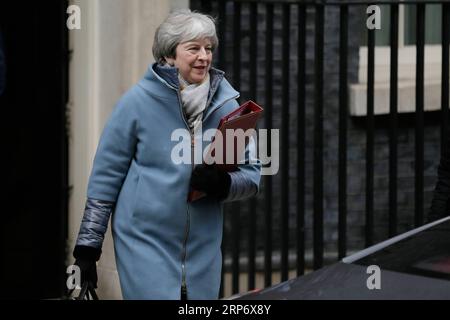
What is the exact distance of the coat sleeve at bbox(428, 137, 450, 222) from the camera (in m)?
6.00

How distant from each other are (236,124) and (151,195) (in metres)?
0.42

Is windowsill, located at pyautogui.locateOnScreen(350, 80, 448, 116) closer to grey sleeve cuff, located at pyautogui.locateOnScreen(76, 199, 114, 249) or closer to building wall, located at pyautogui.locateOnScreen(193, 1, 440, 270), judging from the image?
building wall, located at pyautogui.locateOnScreen(193, 1, 440, 270)

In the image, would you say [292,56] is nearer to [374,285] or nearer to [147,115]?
[147,115]

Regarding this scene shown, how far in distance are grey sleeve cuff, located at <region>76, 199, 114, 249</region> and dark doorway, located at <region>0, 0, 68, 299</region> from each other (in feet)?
8.89

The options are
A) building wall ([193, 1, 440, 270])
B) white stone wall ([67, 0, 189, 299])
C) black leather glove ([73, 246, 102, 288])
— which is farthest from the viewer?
building wall ([193, 1, 440, 270])

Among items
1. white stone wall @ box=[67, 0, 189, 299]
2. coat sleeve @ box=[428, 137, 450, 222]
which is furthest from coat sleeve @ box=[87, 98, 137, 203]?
white stone wall @ box=[67, 0, 189, 299]

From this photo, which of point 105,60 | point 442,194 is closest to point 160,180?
point 442,194

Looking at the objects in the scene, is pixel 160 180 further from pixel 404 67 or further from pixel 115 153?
pixel 404 67

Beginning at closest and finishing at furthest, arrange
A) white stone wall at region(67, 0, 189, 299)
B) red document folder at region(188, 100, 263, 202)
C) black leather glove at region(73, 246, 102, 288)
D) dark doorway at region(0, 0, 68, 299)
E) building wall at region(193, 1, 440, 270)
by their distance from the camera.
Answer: red document folder at region(188, 100, 263, 202), black leather glove at region(73, 246, 102, 288), white stone wall at region(67, 0, 189, 299), dark doorway at region(0, 0, 68, 299), building wall at region(193, 1, 440, 270)

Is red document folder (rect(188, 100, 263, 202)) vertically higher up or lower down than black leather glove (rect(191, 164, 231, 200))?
higher up

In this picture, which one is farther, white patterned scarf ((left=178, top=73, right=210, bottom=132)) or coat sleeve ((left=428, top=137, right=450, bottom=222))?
coat sleeve ((left=428, top=137, right=450, bottom=222))

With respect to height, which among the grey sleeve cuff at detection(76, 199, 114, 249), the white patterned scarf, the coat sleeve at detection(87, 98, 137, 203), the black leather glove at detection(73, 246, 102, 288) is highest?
the white patterned scarf

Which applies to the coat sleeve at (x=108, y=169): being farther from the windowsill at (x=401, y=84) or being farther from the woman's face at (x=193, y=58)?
the windowsill at (x=401, y=84)

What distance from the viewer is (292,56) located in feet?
27.7
